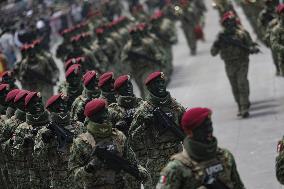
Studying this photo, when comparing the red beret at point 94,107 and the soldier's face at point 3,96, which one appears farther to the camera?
the soldier's face at point 3,96

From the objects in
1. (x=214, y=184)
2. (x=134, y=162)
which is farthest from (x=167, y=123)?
(x=214, y=184)

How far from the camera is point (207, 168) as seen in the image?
7.36 meters

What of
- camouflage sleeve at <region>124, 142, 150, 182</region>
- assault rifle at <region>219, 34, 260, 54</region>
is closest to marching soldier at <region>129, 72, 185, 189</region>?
A: camouflage sleeve at <region>124, 142, 150, 182</region>

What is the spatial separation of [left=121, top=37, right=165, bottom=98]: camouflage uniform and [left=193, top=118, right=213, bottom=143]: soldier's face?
484 inches

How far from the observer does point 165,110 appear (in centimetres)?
1094

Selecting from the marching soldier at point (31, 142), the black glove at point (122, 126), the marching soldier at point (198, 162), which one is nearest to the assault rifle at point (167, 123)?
the black glove at point (122, 126)

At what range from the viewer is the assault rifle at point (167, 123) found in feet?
35.0

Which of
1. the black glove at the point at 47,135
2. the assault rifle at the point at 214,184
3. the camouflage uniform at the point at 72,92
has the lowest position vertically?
the camouflage uniform at the point at 72,92

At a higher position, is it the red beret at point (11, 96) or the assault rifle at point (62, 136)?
the assault rifle at point (62, 136)

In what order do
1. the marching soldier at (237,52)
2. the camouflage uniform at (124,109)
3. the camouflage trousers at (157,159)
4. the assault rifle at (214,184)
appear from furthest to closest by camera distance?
the marching soldier at (237,52)
the camouflage uniform at (124,109)
the camouflage trousers at (157,159)
the assault rifle at (214,184)

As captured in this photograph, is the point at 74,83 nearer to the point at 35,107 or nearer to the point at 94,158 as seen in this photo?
the point at 35,107

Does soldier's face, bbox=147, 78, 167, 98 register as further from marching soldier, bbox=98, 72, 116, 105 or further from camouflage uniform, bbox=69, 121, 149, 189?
camouflage uniform, bbox=69, 121, 149, 189

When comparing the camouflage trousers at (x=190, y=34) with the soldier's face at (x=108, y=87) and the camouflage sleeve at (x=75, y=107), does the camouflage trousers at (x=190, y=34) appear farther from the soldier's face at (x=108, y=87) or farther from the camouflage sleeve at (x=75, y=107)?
the soldier's face at (x=108, y=87)

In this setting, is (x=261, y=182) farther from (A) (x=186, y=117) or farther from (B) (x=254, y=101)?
(B) (x=254, y=101)
